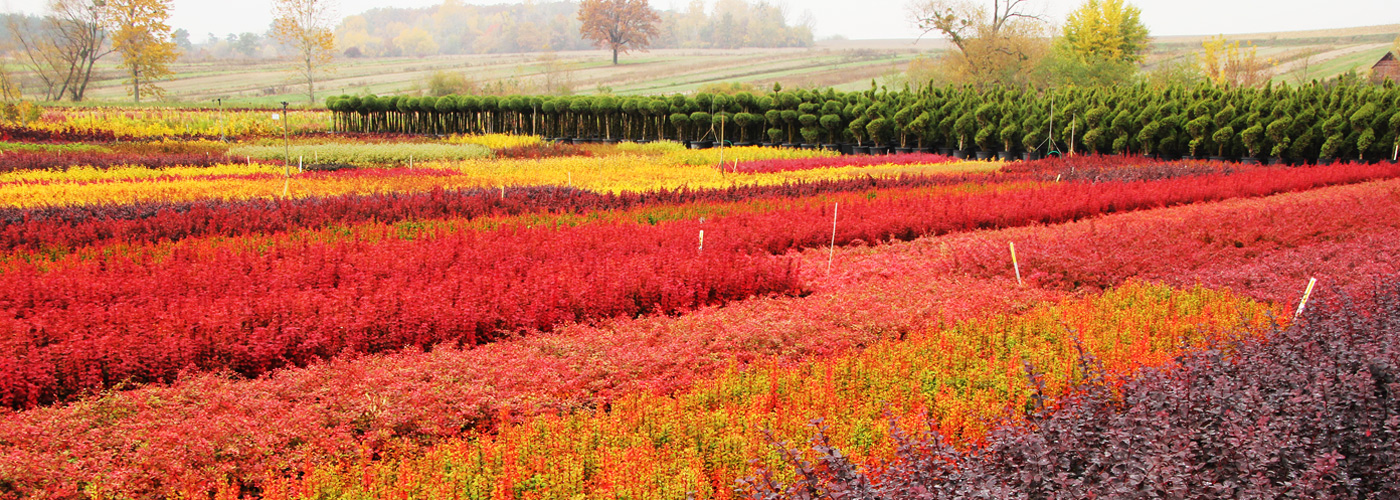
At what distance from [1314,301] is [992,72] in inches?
2130

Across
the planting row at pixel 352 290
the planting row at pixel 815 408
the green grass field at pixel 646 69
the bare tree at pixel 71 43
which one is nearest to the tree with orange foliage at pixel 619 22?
the green grass field at pixel 646 69

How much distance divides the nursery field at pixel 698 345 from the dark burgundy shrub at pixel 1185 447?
0.02 meters

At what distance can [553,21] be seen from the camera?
392ft

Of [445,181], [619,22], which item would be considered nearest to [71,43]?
[619,22]

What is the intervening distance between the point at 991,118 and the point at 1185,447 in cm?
2374

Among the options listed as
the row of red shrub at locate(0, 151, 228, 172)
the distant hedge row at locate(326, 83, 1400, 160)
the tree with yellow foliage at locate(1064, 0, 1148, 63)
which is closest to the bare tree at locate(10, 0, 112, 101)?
the distant hedge row at locate(326, 83, 1400, 160)

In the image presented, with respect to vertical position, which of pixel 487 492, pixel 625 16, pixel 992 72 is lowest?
pixel 487 492

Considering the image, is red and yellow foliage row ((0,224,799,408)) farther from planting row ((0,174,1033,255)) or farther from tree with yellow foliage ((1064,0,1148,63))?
tree with yellow foliage ((1064,0,1148,63))

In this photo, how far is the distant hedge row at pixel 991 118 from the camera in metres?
21.3

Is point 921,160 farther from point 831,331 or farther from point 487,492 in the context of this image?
point 487,492

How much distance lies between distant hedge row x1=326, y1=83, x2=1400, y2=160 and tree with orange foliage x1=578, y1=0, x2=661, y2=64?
51868 mm

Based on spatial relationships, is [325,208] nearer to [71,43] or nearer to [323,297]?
[323,297]

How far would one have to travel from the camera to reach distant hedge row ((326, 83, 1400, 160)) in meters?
21.3

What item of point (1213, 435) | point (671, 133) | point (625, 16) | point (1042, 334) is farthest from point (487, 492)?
point (625, 16)
